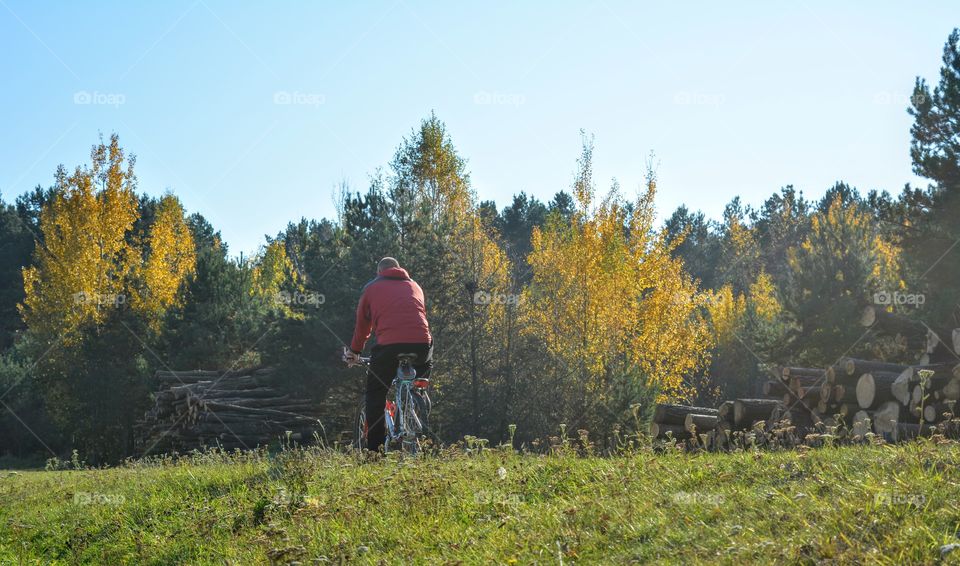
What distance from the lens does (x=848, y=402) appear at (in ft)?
40.6

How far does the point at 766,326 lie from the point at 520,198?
3666cm

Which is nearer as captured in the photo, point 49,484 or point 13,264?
point 49,484

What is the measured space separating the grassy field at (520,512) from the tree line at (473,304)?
20.9ft

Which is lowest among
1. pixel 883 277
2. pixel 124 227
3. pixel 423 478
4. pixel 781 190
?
pixel 423 478

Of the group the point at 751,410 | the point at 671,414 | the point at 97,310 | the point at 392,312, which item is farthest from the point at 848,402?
the point at 97,310

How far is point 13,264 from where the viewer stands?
175 ft

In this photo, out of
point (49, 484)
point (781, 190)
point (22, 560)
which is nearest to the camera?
point (22, 560)

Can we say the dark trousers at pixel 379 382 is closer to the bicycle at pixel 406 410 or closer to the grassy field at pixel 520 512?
the bicycle at pixel 406 410

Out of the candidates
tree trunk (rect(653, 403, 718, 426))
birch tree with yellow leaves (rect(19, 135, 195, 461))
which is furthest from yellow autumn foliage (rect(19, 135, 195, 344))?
tree trunk (rect(653, 403, 718, 426))

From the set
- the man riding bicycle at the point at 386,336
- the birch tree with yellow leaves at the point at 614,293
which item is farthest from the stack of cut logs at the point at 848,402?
the birch tree with yellow leaves at the point at 614,293

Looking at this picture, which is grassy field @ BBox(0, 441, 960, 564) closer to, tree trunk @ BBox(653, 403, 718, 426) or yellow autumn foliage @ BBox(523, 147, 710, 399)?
tree trunk @ BBox(653, 403, 718, 426)

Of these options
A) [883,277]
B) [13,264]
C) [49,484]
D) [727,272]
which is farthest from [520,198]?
[49,484]

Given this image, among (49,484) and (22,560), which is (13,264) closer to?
(49,484)

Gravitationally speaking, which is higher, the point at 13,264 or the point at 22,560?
the point at 13,264
